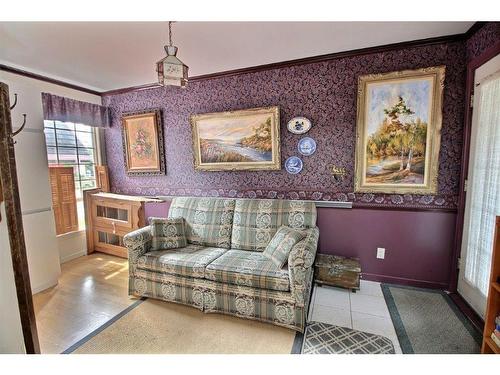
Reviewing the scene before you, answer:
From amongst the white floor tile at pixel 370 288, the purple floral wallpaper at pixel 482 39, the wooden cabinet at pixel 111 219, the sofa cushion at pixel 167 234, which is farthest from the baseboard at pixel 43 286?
the purple floral wallpaper at pixel 482 39

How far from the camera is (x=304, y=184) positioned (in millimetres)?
2682

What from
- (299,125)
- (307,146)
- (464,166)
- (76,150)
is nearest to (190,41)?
Result: (299,125)

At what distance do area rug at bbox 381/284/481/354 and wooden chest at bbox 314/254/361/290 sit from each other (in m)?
0.34

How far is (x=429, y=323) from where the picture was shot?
1863 mm

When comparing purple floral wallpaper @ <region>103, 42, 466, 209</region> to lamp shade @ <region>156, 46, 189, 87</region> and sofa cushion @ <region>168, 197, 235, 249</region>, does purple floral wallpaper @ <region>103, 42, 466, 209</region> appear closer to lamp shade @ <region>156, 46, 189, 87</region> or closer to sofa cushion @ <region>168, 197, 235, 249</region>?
sofa cushion @ <region>168, 197, 235, 249</region>

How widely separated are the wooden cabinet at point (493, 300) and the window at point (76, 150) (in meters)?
4.36

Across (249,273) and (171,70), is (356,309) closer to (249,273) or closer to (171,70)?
(249,273)

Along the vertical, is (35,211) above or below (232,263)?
above

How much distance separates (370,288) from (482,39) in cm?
233

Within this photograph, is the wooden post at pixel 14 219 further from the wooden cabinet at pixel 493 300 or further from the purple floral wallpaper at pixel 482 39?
the purple floral wallpaper at pixel 482 39

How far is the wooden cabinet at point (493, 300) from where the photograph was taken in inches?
53.4

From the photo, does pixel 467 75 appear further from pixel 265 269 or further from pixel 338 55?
pixel 265 269
